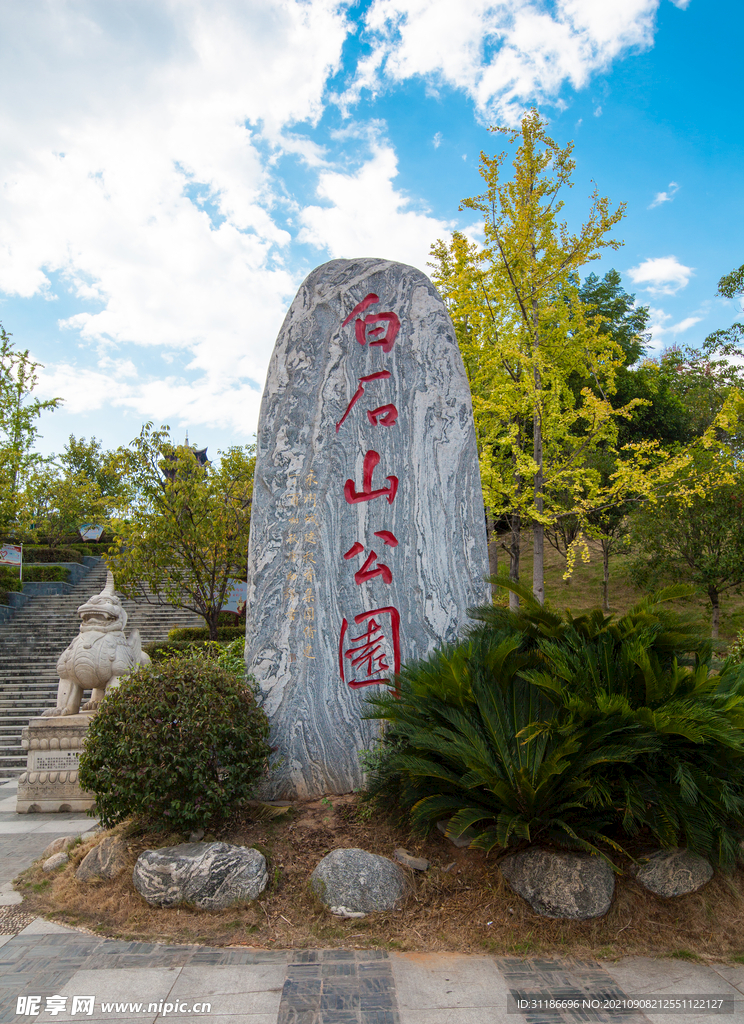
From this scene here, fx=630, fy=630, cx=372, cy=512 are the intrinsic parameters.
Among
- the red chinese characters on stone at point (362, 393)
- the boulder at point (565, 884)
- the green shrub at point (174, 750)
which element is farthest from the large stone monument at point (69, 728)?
the boulder at point (565, 884)

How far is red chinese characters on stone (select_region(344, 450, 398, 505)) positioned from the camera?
4.71 m

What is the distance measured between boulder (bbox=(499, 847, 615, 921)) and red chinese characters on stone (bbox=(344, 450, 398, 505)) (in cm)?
253

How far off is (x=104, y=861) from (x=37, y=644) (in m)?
10.0

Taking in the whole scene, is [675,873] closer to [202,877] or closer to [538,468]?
[202,877]

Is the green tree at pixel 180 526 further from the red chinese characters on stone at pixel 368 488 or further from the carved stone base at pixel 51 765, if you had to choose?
the red chinese characters on stone at pixel 368 488

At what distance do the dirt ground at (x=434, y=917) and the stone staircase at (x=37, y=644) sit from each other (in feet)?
17.8

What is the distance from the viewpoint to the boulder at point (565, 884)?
3.02 meters

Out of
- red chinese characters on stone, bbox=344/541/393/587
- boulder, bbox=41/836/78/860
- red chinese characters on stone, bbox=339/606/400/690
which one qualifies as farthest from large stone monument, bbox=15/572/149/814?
red chinese characters on stone, bbox=344/541/393/587

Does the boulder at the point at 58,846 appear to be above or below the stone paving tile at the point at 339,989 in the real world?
above

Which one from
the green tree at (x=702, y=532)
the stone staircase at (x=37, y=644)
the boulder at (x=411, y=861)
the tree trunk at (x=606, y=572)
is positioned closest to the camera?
the boulder at (x=411, y=861)

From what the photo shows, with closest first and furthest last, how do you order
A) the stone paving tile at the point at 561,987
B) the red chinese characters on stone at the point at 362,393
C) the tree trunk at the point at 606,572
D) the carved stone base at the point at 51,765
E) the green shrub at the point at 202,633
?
1. the stone paving tile at the point at 561,987
2. the red chinese characters on stone at the point at 362,393
3. the carved stone base at the point at 51,765
4. the green shrub at the point at 202,633
5. the tree trunk at the point at 606,572

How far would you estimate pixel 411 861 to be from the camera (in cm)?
345

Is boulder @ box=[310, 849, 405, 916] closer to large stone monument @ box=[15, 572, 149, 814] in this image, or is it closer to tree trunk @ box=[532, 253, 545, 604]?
large stone monument @ box=[15, 572, 149, 814]

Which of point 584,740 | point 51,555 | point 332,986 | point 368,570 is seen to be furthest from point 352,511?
point 51,555
